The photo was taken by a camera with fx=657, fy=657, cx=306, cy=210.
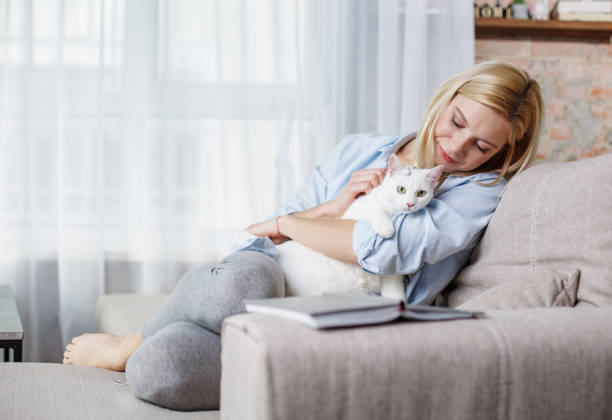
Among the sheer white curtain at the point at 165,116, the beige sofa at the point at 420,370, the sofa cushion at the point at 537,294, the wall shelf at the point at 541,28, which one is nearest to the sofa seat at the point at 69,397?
the beige sofa at the point at 420,370

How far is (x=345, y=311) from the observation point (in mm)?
905

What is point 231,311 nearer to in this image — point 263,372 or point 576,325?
point 263,372

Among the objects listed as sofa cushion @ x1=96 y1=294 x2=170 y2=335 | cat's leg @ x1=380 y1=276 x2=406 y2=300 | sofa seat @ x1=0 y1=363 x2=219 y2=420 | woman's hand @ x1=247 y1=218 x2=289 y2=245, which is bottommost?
sofa cushion @ x1=96 y1=294 x2=170 y2=335

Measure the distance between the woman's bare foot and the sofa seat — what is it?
0.04 meters

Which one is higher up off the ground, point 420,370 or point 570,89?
point 570,89

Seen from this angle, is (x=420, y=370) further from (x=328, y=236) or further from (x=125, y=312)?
(x=125, y=312)

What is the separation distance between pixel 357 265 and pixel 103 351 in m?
0.67

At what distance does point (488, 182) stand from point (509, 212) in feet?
0.43

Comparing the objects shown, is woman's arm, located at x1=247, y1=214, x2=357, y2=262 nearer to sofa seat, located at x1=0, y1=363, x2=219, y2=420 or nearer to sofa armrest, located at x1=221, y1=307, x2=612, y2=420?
sofa seat, located at x1=0, y1=363, x2=219, y2=420

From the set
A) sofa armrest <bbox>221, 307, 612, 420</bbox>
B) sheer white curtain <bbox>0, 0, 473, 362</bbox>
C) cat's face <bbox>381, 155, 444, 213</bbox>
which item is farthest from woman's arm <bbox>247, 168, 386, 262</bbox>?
sheer white curtain <bbox>0, 0, 473, 362</bbox>

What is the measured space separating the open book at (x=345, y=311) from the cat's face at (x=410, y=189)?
51 cm

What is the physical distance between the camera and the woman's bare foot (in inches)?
63.3

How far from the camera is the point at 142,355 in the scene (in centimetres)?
131

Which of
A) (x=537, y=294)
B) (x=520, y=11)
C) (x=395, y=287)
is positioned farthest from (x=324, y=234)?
(x=520, y=11)
